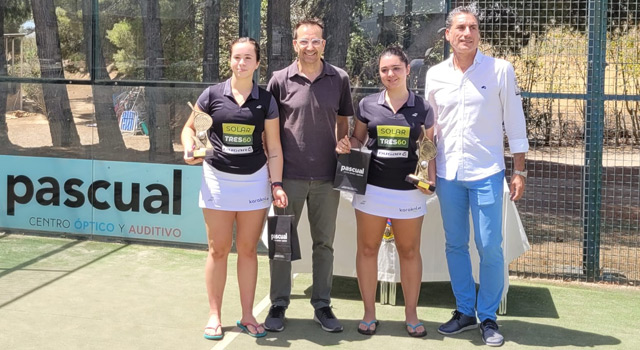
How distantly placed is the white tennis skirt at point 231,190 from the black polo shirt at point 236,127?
1.6 inches

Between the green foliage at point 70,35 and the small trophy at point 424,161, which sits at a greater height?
the green foliage at point 70,35

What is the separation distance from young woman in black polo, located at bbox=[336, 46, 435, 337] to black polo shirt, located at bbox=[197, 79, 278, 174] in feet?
1.54

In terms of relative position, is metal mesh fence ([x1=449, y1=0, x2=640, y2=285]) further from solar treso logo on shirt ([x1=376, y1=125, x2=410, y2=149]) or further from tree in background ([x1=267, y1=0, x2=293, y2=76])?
solar treso logo on shirt ([x1=376, y1=125, x2=410, y2=149])

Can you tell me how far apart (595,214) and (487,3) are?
1.91m

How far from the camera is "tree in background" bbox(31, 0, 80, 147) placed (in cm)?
751

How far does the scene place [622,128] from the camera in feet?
24.3

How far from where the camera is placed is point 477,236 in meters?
4.85

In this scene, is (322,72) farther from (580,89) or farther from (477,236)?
(580,89)

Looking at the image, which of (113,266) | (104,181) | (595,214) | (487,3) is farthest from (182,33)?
(595,214)

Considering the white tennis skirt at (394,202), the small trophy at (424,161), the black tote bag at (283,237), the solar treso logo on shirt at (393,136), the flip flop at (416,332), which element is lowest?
the flip flop at (416,332)

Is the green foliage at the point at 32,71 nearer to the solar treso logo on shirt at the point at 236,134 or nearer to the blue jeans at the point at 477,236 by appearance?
the solar treso logo on shirt at the point at 236,134

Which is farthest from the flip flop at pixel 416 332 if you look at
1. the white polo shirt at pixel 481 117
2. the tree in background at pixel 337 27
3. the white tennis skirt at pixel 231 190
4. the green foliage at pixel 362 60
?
the tree in background at pixel 337 27

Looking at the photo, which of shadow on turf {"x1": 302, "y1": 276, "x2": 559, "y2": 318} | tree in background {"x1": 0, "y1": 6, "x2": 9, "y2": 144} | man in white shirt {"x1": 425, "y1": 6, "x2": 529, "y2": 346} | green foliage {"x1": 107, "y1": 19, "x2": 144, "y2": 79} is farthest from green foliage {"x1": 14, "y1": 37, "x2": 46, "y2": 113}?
man in white shirt {"x1": 425, "y1": 6, "x2": 529, "y2": 346}

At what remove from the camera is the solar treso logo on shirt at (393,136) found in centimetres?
473
